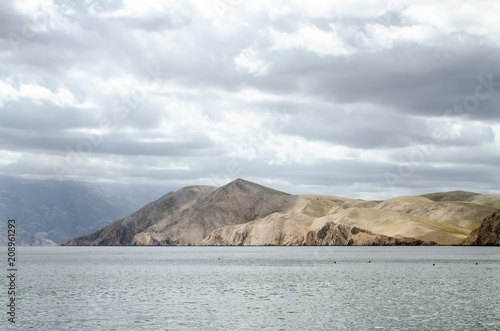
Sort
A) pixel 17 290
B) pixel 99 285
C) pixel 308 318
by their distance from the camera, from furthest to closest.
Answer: pixel 99 285 < pixel 17 290 < pixel 308 318

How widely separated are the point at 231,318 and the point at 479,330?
20896 millimetres

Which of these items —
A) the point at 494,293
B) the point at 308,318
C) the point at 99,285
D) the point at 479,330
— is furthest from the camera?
the point at 99,285

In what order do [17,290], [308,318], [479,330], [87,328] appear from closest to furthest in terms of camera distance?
[479,330]
[87,328]
[308,318]
[17,290]

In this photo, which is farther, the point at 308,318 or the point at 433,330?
the point at 308,318

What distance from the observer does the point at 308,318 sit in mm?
50406

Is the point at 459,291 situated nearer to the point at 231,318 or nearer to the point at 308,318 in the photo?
the point at 308,318

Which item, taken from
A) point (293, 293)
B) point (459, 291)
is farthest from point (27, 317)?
point (459, 291)

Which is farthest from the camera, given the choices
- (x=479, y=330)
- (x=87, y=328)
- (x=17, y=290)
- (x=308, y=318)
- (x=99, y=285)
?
(x=99, y=285)

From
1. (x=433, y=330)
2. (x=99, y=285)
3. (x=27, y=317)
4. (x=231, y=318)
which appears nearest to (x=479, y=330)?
(x=433, y=330)

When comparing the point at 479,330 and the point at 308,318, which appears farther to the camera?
the point at 308,318

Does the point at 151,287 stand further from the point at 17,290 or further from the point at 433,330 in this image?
the point at 433,330

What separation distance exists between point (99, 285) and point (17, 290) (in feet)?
39.2

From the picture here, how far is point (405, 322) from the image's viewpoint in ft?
154

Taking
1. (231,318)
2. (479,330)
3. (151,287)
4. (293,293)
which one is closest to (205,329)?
(231,318)
